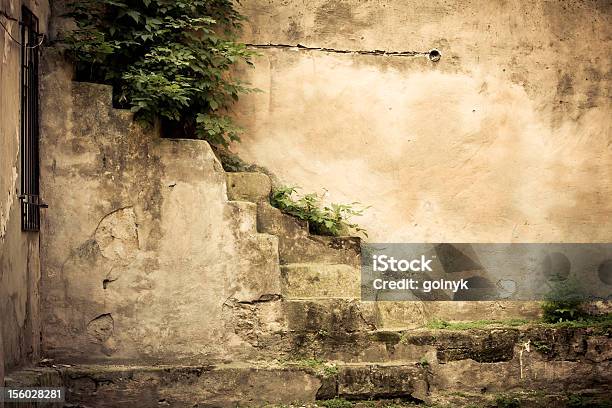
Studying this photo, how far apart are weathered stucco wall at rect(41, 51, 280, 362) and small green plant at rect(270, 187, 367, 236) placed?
52cm

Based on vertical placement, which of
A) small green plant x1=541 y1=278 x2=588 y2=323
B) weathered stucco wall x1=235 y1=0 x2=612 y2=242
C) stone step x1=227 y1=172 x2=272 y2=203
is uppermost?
weathered stucco wall x1=235 y1=0 x2=612 y2=242

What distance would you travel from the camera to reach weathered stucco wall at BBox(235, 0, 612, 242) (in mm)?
7812

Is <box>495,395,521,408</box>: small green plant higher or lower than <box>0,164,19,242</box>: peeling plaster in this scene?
lower

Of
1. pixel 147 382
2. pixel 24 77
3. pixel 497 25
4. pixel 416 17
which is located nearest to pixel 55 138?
pixel 24 77

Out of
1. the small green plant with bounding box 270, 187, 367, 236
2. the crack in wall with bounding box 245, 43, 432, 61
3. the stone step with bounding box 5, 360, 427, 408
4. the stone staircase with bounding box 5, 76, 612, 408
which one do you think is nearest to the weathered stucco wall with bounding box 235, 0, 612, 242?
the crack in wall with bounding box 245, 43, 432, 61

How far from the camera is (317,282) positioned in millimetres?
7164

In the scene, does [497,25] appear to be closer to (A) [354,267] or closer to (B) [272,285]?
(A) [354,267]

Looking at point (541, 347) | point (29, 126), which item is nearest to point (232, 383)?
point (29, 126)

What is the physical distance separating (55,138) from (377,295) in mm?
3055

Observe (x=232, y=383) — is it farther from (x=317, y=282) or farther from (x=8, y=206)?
(x=8, y=206)

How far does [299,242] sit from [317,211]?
1.14 feet

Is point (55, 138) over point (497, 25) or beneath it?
beneath

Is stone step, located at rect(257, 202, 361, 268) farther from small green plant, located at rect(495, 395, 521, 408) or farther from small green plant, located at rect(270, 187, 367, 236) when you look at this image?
small green plant, located at rect(495, 395, 521, 408)

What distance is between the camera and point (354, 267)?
7.43m
